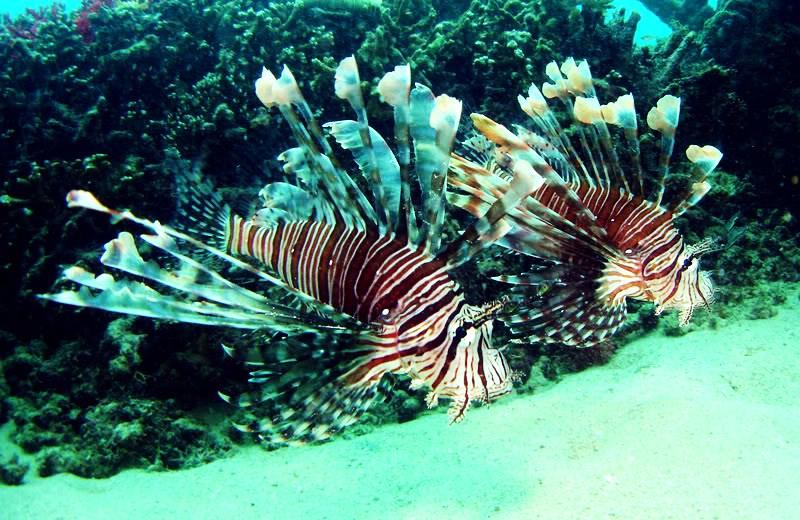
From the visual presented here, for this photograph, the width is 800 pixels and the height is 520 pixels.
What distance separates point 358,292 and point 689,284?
2.30 metres

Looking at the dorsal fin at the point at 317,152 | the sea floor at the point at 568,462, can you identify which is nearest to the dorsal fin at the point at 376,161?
the dorsal fin at the point at 317,152

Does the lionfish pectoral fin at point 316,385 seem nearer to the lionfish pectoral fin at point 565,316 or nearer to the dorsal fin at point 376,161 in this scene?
the dorsal fin at point 376,161

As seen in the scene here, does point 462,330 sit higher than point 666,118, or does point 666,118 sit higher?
point 666,118

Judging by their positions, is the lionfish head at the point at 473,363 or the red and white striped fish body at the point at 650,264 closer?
the lionfish head at the point at 473,363

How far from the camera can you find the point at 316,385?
7.09 ft

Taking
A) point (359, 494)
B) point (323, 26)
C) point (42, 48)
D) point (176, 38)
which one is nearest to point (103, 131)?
point (176, 38)

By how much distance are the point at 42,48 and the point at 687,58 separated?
11.0 metres

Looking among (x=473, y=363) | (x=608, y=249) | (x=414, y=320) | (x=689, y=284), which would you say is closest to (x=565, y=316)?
(x=608, y=249)

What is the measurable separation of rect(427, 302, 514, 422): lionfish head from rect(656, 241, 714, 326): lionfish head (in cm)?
167

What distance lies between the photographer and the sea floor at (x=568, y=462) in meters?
2.45

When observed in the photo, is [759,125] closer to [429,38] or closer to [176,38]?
[429,38]

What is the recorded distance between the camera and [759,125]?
19.8 ft

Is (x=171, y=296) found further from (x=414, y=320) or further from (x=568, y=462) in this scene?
(x=568, y=462)

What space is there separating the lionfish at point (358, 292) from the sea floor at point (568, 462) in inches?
35.5
